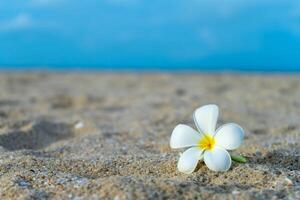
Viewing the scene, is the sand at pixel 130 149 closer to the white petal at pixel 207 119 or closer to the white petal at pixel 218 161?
the white petal at pixel 218 161

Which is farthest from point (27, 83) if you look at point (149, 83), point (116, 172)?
point (116, 172)

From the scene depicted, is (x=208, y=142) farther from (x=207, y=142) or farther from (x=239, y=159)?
(x=239, y=159)

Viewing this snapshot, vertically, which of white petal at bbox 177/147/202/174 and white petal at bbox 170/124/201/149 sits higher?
white petal at bbox 170/124/201/149

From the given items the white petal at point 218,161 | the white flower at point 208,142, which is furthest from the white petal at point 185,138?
the white petal at point 218,161

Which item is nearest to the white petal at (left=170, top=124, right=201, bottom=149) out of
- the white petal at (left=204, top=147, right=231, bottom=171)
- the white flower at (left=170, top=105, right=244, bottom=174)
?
the white flower at (left=170, top=105, right=244, bottom=174)

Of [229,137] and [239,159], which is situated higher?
[229,137]

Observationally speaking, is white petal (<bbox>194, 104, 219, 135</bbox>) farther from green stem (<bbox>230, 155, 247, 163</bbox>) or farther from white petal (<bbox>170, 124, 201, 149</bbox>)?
green stem (<bbox>230, 155, 247, 163</bbox>)

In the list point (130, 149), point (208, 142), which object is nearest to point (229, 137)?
point (208, 142)
